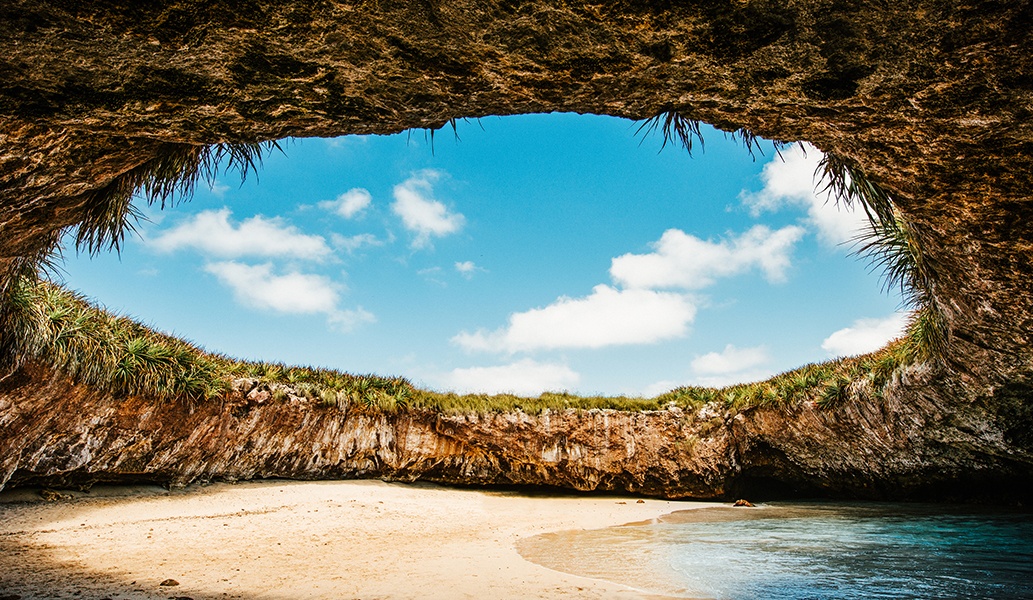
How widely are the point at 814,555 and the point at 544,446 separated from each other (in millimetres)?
6406

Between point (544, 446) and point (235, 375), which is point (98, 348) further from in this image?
point (544, 446)

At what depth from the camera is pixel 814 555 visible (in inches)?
210

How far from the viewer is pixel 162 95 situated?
2.73 m

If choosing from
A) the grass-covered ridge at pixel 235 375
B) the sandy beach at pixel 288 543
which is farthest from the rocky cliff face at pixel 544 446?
the sandy beach at pixel 288 543

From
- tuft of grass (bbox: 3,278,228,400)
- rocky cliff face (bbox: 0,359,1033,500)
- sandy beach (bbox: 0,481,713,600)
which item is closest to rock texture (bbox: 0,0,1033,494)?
tuft of grass (bbox: 3,278,228,400)

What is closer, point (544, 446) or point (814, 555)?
point (814, 555)

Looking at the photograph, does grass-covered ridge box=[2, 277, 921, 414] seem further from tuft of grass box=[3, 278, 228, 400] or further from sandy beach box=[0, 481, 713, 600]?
sandy beach box=[0, 481, 713, 600]

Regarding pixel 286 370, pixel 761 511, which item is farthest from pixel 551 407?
pixel 286 370

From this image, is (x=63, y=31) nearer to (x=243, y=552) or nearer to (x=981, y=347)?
(x=243, y=552)

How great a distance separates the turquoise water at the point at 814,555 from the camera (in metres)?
4.12

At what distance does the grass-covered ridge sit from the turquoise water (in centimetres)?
236

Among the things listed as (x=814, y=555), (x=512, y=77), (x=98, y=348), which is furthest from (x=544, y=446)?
(x=512, y=77)

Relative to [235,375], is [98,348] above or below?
above

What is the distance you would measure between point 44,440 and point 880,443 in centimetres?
1274
